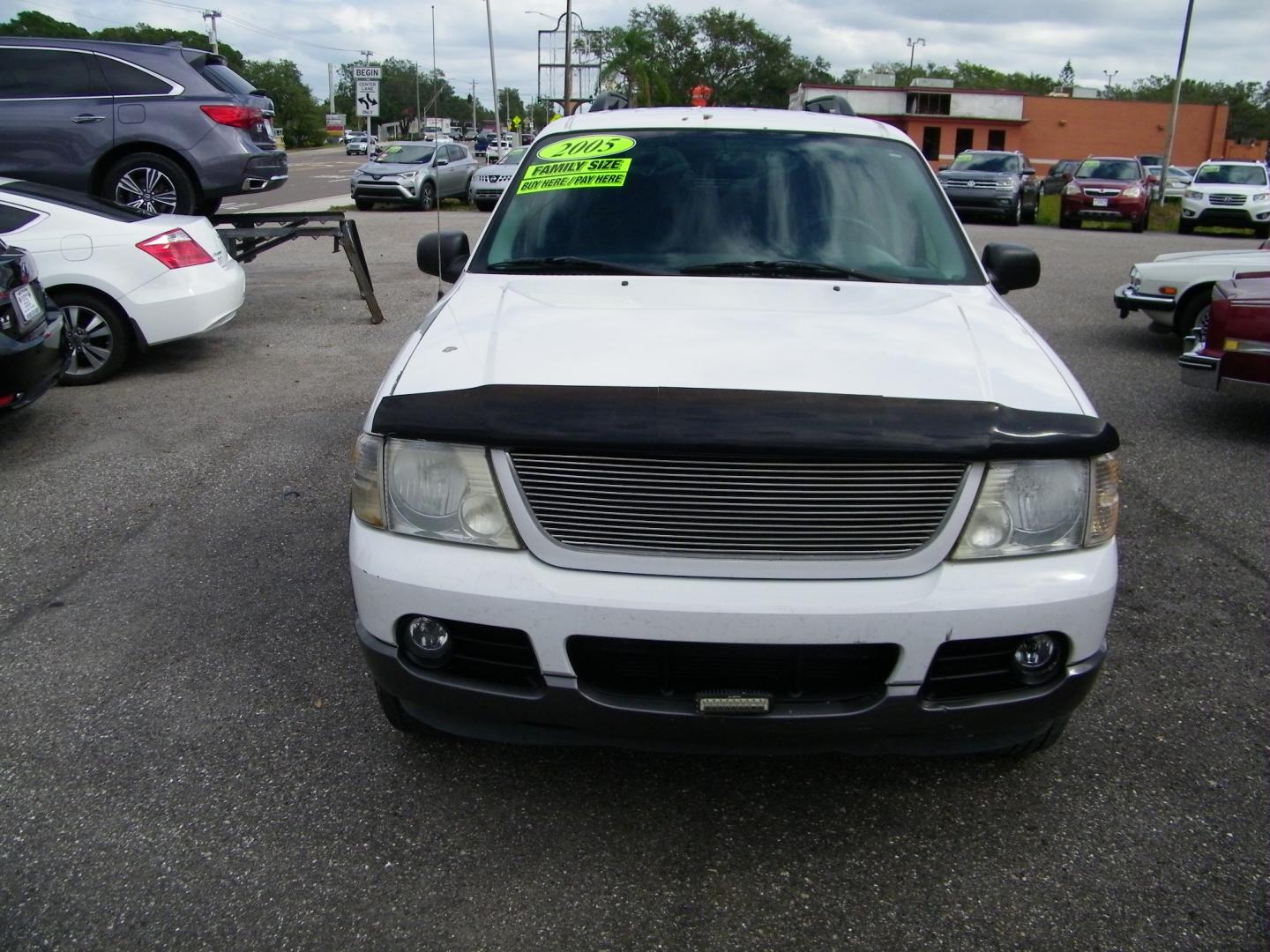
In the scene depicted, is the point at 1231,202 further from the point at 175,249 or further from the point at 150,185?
the point at 175,249

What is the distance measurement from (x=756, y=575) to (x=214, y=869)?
1498 millimetres

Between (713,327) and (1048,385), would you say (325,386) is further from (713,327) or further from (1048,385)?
(1048,385)

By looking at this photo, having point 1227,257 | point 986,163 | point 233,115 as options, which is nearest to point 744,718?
point 1227,257

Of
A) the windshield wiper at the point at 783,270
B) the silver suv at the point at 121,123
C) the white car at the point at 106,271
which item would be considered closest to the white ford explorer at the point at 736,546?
the windshield wiper at the point at 783,270

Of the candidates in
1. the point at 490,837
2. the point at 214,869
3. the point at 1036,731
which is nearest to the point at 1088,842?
the point at 1036,731

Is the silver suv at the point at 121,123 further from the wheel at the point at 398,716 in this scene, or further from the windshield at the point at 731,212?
the wheel at the point at 398,716

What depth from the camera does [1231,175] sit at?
2425cm

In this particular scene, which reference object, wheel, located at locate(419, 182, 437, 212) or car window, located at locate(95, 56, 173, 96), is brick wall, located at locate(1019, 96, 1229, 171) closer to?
wheel, located at locate(419, 182, 437, 212)

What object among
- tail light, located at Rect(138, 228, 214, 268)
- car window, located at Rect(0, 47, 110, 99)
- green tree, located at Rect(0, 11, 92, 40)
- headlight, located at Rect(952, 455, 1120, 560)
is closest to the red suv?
car window, located at Rect(0, 47, 110, 99)

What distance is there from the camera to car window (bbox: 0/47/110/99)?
31.8 ft

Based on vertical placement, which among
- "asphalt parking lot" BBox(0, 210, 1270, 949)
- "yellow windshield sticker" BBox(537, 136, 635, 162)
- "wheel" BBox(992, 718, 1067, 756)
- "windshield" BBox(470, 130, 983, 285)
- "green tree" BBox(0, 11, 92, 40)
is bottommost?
"asphalt parking lot" BBox(0, 210, 1270, 949)

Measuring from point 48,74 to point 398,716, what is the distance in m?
9.29

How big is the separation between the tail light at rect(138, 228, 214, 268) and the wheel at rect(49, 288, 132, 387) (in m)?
0.47

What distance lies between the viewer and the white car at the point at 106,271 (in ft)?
24.2
